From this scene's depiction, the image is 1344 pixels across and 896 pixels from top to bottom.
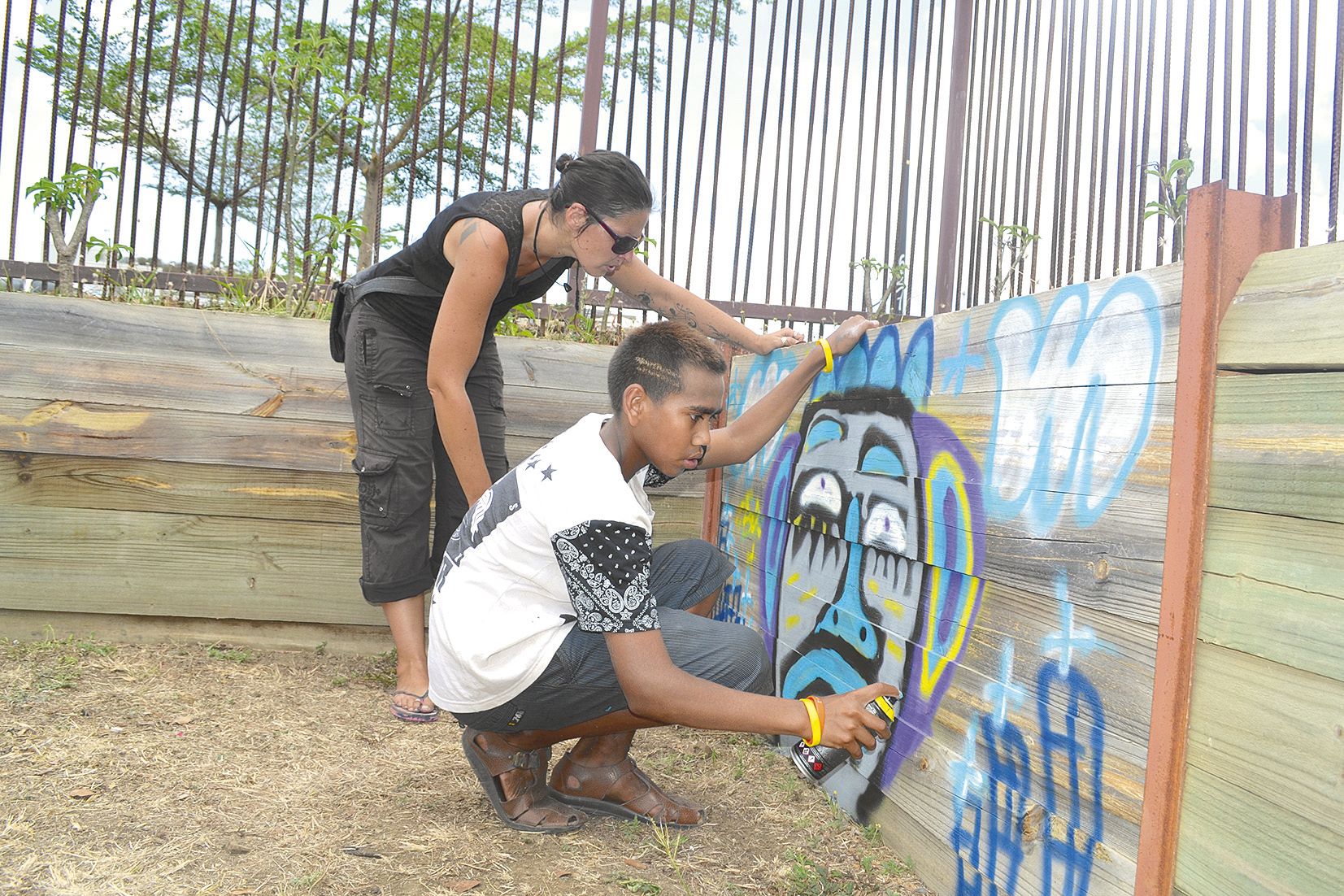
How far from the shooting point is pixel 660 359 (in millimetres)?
2135

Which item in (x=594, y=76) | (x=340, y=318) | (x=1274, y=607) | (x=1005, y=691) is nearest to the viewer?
(x=1274, y=607)

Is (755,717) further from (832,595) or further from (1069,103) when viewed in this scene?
(1069,103)

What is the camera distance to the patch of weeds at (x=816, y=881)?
82.0 inches

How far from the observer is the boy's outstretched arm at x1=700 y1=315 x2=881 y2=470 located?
2.65 meters

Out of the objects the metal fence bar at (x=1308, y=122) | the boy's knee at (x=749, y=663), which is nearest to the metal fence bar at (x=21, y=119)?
the boy's knee at (x=749, y=663)

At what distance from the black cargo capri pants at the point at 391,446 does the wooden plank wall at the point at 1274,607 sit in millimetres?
2178

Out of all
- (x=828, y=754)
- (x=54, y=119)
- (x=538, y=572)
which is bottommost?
(x=828, y=754)

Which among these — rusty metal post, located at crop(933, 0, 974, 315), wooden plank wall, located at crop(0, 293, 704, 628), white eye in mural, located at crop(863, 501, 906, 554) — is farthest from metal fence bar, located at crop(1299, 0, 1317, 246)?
wooden plank wall, located at crop(0, 293, 704, 628)

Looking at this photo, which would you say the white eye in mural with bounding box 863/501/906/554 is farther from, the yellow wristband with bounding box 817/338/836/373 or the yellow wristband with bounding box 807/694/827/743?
the yellow wristband with bounding box 807/694/827/743

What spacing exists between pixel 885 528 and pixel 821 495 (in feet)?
1.18

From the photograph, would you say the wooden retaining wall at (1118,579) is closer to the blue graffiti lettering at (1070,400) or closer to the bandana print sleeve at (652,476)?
the blue graffiti lettering at (1070,400)

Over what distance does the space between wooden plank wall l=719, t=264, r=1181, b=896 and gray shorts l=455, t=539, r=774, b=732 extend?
0.36 m

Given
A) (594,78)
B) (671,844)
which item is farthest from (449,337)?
(594,78)

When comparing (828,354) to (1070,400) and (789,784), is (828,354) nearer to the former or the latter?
(1070,400)
